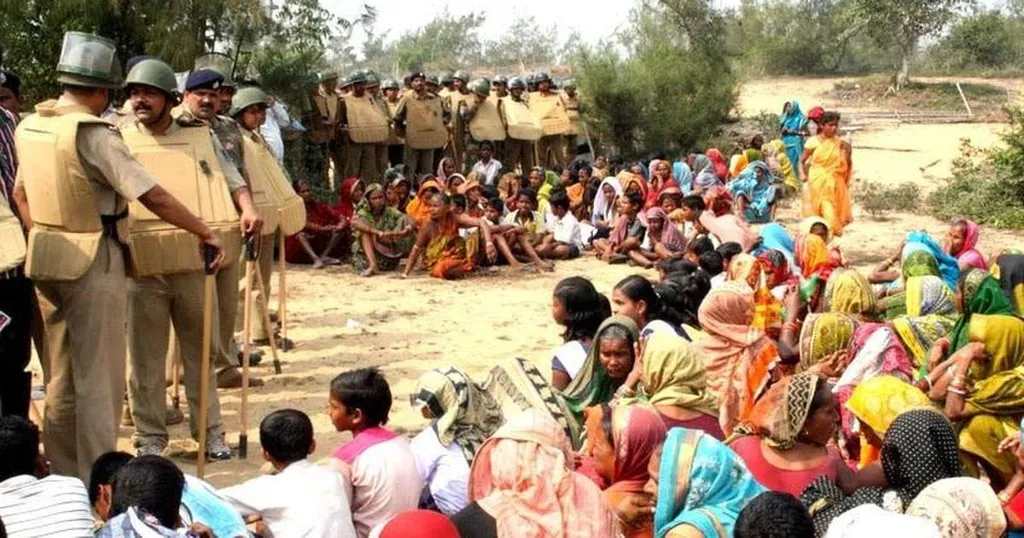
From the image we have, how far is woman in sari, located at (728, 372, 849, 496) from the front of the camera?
373cm

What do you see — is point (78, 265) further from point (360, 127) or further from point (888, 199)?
point (888, 199)

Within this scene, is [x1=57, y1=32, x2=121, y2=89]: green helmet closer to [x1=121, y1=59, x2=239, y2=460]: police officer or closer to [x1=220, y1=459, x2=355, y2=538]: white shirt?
[x1=121, y1=59, x2=239, y2=460]: police officer

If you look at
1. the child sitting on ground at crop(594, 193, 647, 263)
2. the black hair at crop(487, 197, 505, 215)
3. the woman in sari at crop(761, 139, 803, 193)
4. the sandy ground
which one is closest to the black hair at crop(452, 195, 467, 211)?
the black hair at crop(487, 197, 505, 215)

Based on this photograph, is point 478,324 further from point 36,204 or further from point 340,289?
point 36,204

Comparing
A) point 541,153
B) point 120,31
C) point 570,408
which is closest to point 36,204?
point 570,408

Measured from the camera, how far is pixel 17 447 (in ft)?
11.9

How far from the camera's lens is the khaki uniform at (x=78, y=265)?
15.3ft

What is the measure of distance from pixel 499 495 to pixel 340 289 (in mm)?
7292

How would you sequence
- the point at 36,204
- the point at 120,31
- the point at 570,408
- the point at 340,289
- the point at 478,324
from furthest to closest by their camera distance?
the point at 120,31 < the point at 340,289 < the point at 478,324 < the point at 570,408 < the point at 36,204

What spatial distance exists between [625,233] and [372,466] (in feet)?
27.2

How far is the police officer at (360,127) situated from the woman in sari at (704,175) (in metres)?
3.86

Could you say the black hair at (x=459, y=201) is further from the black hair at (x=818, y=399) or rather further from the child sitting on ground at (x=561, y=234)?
the black hair at (x=818, y=399)

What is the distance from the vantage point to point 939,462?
3566 mm

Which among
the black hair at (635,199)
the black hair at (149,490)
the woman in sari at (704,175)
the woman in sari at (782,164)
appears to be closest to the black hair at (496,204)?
the black hair at (635,199)
